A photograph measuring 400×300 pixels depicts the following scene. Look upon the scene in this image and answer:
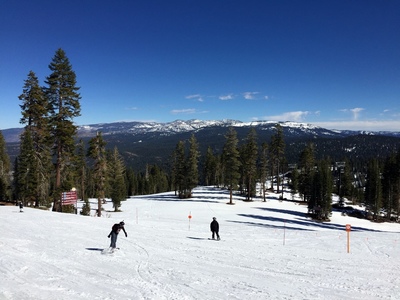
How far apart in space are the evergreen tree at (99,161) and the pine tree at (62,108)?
22.9ft

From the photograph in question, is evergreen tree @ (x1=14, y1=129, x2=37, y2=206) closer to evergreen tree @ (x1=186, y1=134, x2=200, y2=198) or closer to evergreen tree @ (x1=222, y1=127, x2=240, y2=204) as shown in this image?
evergreen tree @ (x1=186, y1=134, x2=200, y2=198)

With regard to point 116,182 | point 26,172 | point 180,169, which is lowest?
point 116,182

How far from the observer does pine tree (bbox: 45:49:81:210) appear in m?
27.7

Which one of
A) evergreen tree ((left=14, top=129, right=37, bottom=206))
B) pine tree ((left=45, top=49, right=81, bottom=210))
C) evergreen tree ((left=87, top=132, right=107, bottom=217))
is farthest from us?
evergreen tree ((left=14, top=129, right=37, bottom=206))

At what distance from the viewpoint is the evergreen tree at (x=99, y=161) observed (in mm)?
36375

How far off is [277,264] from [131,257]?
25.1ft

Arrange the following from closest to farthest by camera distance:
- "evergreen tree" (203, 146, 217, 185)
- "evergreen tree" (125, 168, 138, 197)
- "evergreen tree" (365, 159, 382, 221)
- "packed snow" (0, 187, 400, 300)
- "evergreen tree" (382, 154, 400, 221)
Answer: "packed snow" (0, 187, 400, 300) → "evergreen tree" (365, 159, 382, 221) → "evergreen tree" (382, 154, 400, 221) → "evergreen tree" (203, 146, 217, 185) → "evergreen tree" (125, 168, 138, 197)

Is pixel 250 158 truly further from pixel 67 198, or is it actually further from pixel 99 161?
pixel 67 198

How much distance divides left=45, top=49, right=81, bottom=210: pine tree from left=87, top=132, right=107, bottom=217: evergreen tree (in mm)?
6970

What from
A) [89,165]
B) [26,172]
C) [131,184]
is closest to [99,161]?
[26,172]

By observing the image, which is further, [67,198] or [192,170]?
[192,170]

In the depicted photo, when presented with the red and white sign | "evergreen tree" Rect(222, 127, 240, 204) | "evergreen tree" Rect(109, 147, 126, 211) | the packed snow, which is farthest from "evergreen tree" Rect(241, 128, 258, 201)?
the red and white sign

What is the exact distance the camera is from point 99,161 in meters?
37.1

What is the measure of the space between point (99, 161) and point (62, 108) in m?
10.5
